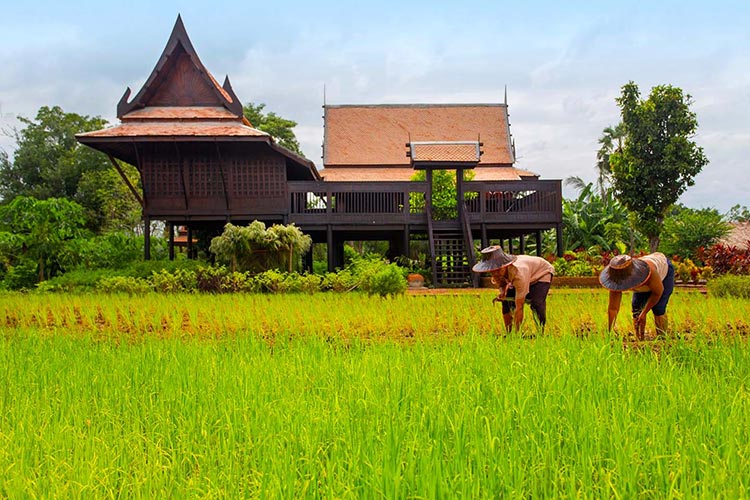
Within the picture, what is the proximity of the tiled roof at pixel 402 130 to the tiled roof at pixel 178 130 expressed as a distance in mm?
5389

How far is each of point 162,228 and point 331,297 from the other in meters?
24.2

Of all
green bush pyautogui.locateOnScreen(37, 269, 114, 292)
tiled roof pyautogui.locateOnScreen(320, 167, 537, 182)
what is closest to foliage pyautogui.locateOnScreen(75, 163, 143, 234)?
tiled roof pyautogui.locateOnScreen(320, 167, 537, 182)

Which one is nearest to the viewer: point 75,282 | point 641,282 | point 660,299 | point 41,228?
point 641,282

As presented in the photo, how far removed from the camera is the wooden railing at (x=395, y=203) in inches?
534

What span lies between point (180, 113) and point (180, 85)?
0.86 m

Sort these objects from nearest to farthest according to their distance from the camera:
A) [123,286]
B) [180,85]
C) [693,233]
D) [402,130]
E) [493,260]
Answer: [493,260]
[123,286]
[180,85]
[402,130]
[693,233]

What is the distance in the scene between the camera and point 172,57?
14211 millimetres

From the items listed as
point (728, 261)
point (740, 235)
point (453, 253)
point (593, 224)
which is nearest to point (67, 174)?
point (453, 253)

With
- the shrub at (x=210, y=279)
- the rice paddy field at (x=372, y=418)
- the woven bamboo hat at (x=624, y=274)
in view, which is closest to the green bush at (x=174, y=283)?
the shrub at (x=210, y=279)

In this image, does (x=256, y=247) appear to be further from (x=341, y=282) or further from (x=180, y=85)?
(x=180, y=85)

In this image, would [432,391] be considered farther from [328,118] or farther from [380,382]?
[328,118]

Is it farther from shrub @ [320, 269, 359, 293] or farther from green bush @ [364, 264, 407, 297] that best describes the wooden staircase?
green bush @ [364, 264, 407, 297]

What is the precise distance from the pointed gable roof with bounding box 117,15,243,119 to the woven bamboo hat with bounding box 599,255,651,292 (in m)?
11.1

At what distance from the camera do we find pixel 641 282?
14.3 ft
